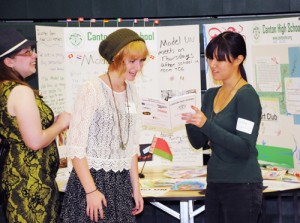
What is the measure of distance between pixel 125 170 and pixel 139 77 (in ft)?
5.90

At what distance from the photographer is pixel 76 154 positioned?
6.77 ft

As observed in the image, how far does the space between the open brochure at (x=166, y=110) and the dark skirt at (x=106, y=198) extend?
155 cm

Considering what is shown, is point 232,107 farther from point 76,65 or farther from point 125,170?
point 76,65

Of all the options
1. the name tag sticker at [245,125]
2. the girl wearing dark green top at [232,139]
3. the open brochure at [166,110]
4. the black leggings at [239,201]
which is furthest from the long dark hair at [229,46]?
the open brochure at [166,110]

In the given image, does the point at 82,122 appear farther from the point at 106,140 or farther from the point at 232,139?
the point at 232,139

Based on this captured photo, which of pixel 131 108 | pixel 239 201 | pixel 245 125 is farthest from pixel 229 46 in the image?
pixel 239 201

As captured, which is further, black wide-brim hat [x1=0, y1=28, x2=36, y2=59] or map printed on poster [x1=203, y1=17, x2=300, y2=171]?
map printed on poster [x1=203, y1=17, x2=300, y2=171]

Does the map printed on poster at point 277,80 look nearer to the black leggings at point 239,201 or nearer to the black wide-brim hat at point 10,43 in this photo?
the black leggings at point 239,201

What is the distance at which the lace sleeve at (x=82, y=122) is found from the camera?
2.07 meters

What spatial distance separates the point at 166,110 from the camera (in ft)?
12.3

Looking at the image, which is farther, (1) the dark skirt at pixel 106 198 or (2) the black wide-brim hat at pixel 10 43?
(2) the black wide-brim hat at pixel 10 43

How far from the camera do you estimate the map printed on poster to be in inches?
142

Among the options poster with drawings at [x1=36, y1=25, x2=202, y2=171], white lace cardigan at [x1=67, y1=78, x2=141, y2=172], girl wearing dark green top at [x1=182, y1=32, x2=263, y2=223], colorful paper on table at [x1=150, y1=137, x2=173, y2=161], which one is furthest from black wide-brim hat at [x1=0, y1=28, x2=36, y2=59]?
colorful paper on table at [x1=150, y1=137, x2=173, y2=161]

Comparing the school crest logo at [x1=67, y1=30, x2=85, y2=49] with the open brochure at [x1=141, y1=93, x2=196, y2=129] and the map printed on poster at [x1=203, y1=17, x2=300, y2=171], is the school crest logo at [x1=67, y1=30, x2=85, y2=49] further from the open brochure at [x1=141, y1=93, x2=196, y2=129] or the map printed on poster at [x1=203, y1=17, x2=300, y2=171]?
the map printed on poster at [x1=203, y1=17, x2=300, y2=171]
